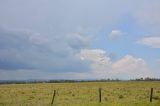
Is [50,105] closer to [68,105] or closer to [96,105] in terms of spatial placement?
[68,105]

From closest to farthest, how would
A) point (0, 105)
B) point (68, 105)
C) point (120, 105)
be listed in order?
point (120, 105) → point (68, 105) → point (0, 105)

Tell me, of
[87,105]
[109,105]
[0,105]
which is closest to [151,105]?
[109,105]

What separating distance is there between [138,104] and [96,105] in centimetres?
387

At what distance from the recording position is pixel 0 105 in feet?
115

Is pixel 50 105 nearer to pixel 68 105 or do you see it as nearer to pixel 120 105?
pixel 68 105

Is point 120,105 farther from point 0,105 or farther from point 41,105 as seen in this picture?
point 0,105

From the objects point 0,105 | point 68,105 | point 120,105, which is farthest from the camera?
point 0,105

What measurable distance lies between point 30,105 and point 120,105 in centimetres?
930

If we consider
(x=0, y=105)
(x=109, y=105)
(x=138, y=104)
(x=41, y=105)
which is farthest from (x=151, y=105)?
(x=0, y=105)

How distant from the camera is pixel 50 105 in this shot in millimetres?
33094

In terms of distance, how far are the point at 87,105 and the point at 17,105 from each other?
7700 mm

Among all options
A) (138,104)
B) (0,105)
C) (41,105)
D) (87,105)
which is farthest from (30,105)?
(138,104)

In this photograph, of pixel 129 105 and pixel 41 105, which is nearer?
pixel 129 105

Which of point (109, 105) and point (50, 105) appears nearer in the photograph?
point (109, 105)
